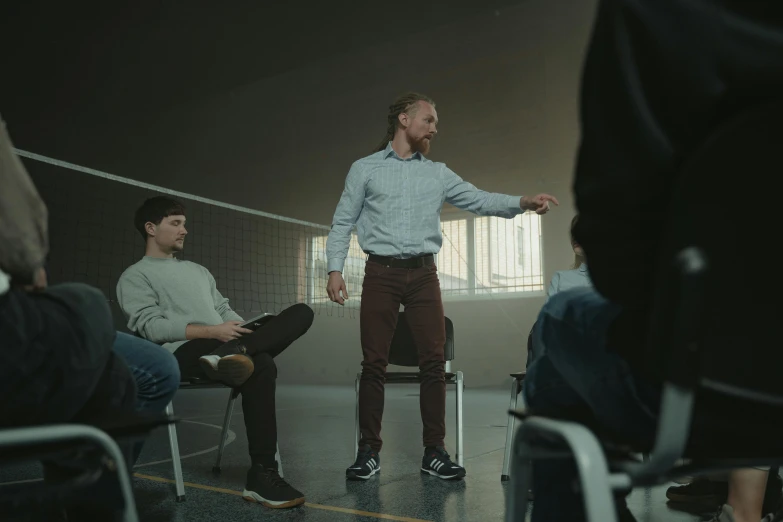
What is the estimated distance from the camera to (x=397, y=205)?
2.63 metres

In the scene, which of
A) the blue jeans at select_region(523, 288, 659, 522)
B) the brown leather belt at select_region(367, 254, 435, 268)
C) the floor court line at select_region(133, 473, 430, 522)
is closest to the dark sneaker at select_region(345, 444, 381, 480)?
the floor court line at select_region(133, 473, 430, 522)

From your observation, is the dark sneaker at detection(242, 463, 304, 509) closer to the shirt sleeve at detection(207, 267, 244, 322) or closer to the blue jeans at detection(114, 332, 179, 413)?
the blue jeans at detection(114, 332, 179, 413)

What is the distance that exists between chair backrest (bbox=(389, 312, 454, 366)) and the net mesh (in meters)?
4.48

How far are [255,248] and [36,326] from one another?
26.0ft

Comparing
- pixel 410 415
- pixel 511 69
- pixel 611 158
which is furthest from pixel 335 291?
pixel 511 69

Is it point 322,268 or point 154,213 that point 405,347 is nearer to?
point 154,213

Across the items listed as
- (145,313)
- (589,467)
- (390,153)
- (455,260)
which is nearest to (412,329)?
(390,153)

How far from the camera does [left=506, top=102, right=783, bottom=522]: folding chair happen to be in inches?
21.6

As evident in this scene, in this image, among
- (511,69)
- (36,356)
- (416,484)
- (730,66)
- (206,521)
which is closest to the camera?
(730,66)

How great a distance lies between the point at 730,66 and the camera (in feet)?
1.78

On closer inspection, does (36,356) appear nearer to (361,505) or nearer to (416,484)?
(361,505)

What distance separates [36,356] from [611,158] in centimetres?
66

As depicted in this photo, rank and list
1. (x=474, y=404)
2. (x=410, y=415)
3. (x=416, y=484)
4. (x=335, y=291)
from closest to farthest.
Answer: (x=416, y=484) → (x=335, y=291) → (x=410, y=415) → (x=474, y=404)

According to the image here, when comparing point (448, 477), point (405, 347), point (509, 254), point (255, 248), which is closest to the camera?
point (448, 477)
